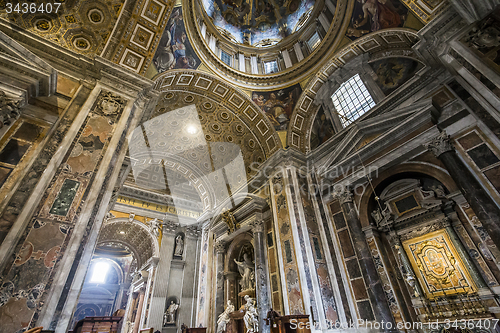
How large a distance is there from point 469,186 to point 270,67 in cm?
1035

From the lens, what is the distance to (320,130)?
11.4 metres

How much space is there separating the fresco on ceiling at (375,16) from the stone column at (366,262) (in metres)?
6.13

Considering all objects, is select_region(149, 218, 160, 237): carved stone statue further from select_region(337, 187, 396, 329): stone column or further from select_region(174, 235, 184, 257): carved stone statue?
select_region(337, 187, 396, 329): stone column

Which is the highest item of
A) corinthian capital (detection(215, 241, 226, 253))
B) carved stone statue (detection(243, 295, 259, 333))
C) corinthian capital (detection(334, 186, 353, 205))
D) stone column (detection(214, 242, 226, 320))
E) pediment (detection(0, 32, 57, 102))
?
pediment (detection(0, 32, 57, 102))

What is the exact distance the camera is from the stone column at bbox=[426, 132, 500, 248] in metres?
5.43

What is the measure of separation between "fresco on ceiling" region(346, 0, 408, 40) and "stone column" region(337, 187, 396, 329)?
241 inches

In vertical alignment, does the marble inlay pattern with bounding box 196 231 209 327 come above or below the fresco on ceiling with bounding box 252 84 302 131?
below

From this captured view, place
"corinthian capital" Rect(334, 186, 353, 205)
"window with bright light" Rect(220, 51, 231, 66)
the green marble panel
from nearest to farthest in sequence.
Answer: the green marble panel
"corinthian capital" Rect(334, 186, 353, 205)
"window with bright light" Rect(220, 51, 231, 66)

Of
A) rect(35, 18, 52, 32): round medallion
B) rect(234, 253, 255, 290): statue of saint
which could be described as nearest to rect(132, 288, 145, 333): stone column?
rect(234, 253, 255, 290): statue of saint

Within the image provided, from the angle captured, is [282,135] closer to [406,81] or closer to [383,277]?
[406,81]

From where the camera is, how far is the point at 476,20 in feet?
18.1

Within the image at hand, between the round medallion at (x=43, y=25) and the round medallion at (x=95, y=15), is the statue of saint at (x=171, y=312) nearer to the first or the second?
the round medallion at (x=43, y=25)

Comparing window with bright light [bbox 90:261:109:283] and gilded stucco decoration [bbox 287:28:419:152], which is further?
window with bright light [bbox 90:261:109:283]

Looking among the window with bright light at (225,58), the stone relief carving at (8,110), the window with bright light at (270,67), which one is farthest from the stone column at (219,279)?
the stone relief carving at (8,110)
